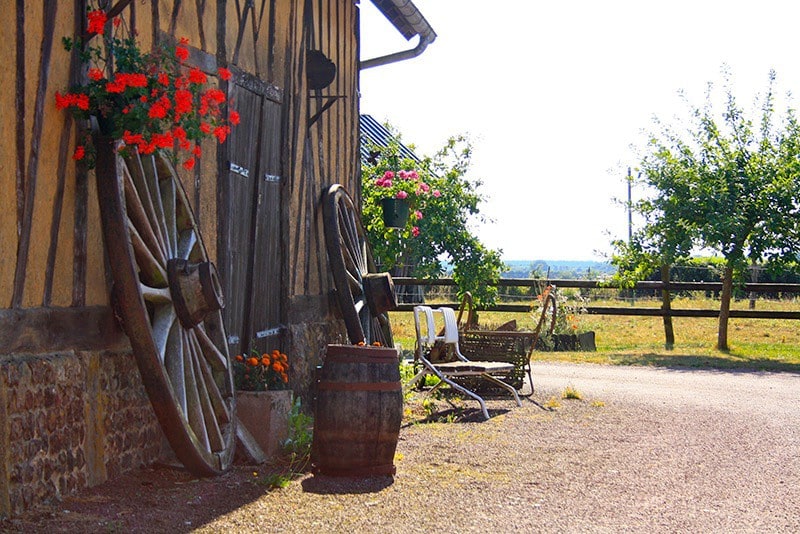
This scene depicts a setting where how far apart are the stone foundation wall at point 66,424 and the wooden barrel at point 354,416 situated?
0.96 metres

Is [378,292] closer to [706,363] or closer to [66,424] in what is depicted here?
[66,424]

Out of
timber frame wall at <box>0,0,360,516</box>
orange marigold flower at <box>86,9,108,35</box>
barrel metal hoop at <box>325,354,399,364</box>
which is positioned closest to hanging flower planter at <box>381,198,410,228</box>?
timber frame wall at <box>0,0,360,516</box>

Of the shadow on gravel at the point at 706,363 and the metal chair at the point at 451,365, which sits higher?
the metal chair at the point at 451,365

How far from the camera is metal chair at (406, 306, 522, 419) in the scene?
27.7 feet

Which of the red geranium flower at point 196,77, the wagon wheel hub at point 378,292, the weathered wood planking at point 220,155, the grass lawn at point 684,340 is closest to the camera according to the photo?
the weathered wood planking at point 220,155

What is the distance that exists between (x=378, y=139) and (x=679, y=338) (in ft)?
26.0

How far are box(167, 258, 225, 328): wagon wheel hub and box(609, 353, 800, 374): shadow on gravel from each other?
358 inches

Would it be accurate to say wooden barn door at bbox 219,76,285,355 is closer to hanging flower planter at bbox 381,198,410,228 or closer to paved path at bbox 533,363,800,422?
paved path at bbox 533,363,800,422

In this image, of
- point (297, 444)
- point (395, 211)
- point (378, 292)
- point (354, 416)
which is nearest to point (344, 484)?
point (354, 416)

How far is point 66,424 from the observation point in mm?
4602

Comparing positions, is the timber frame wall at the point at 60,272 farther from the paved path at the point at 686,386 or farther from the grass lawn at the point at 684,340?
the grass lawn at the point at 684,340

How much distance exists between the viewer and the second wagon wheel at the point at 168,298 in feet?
14.8

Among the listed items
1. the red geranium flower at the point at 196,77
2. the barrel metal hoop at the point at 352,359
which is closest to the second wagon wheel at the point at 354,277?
the barrel metal hoop at the point at 352,359

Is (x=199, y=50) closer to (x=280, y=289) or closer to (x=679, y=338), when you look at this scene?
(x=280, y=289)
